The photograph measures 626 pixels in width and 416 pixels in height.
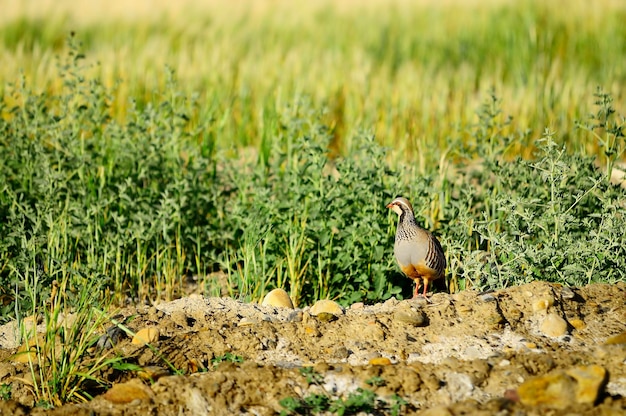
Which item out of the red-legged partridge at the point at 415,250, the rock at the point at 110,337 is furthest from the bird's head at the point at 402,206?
the rock at the point at 110,337

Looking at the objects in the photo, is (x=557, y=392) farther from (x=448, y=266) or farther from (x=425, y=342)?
(x=448, y=266)

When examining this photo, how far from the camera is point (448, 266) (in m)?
5.10

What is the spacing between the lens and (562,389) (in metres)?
3.29

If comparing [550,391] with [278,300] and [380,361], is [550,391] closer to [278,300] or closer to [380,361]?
[380,361]

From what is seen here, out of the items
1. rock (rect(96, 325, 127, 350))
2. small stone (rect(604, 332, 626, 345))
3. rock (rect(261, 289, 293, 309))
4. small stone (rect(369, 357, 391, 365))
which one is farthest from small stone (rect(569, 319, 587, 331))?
rock (rect(96, 325, 127, 350))

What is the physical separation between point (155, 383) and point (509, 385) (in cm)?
139

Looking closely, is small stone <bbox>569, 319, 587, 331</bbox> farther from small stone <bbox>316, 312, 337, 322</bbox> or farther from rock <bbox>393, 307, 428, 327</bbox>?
Result: small stone <bbox>316, 312, 337, 322</bbox>

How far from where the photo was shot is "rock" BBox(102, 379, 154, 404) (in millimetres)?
3488

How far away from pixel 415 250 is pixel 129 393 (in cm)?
175

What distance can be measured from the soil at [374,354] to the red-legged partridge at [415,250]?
12.8 inches

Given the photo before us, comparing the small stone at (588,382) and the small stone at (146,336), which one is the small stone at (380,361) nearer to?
the small stone at (588,382)

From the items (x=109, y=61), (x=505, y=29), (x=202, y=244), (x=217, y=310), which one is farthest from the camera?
(x=505, y=29)

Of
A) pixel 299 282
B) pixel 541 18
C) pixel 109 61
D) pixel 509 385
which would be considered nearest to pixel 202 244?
pixel 299 282

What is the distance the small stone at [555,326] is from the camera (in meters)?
4.03
